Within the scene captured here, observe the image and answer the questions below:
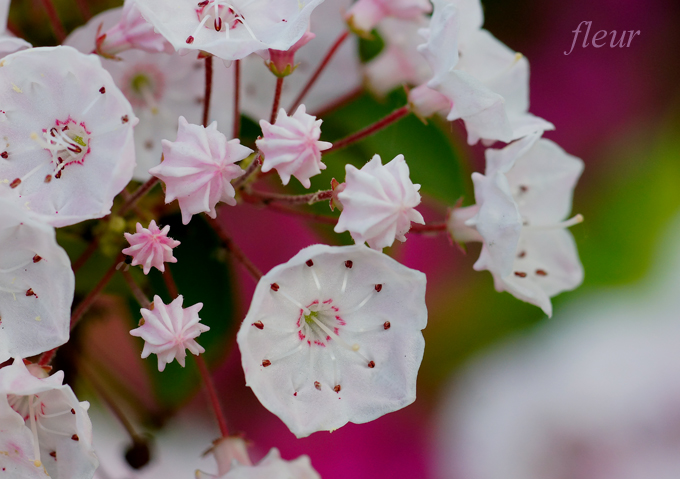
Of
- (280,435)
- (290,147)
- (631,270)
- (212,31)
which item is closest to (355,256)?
(290,147)

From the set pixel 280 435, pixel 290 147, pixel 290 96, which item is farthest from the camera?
pixel 280 435

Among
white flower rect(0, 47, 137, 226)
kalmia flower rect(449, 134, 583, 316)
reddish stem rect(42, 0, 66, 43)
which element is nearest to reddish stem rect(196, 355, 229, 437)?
white flower rect(0, 47, 137, 226)

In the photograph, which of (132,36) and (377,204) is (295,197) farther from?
(132,36)

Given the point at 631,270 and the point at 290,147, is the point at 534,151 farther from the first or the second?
the point at 631,270

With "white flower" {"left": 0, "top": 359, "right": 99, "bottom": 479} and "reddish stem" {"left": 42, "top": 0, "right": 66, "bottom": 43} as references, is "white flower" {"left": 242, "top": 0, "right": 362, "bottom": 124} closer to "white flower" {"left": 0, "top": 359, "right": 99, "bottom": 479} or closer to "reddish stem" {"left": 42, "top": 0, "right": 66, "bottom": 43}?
"reddish stem" {"left": 42, "top": 0, "right": 66, "bottom": 43}

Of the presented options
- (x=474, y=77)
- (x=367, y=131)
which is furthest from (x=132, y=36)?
(x=474, y=77)

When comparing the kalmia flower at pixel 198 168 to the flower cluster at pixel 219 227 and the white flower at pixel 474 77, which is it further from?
the white flower at pixel 474 77

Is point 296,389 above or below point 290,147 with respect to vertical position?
below
